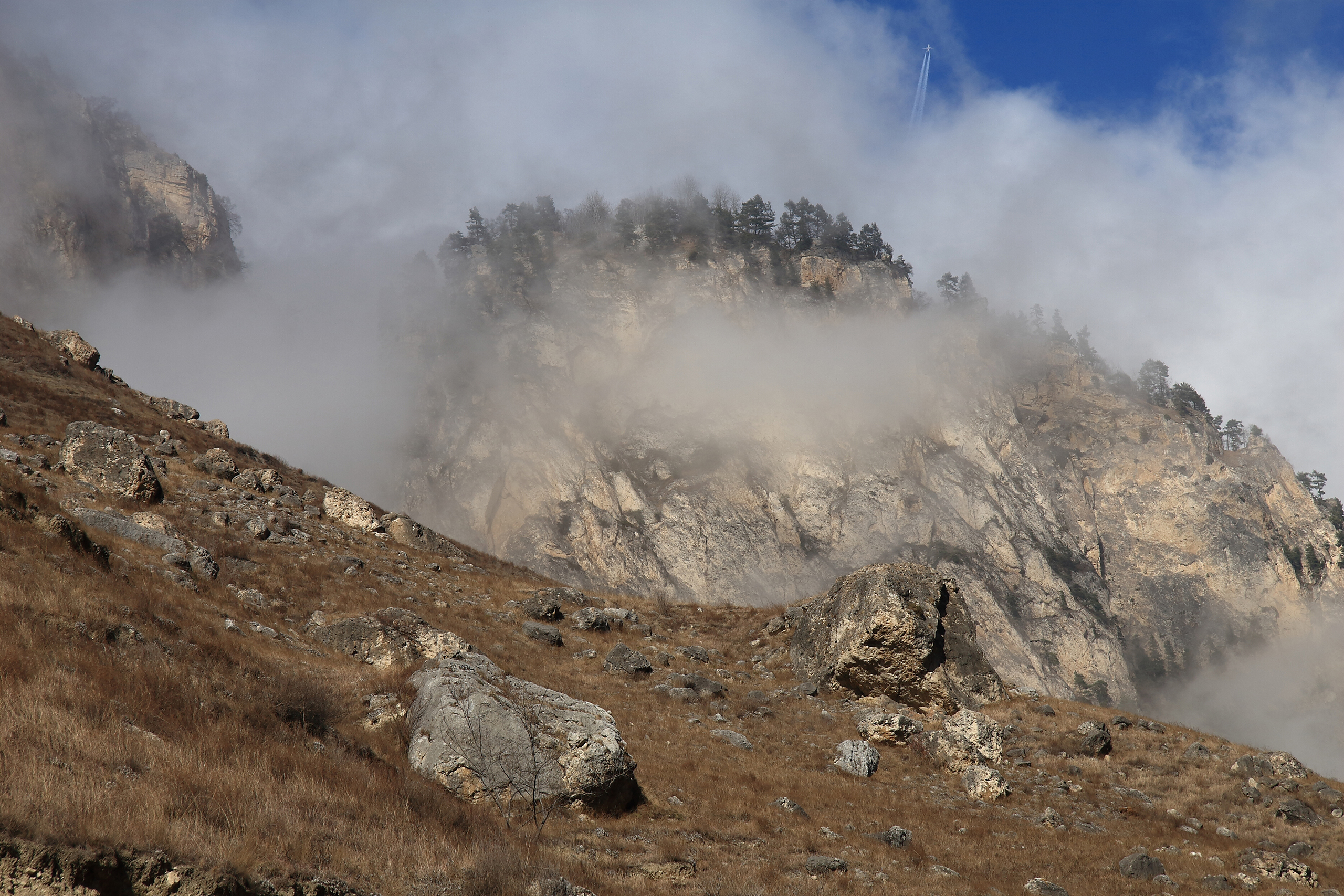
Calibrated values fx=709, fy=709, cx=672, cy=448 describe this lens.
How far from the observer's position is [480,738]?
32.8 ft

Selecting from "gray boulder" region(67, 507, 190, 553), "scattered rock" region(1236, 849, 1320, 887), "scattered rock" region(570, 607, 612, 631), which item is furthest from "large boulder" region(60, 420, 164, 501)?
"scattered rock" region(1236, 849, 1320, 887)

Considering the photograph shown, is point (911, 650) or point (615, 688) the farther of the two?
point (911, 650)

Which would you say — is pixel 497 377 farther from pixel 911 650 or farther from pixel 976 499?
pixel 911 650

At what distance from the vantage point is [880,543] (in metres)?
98.2

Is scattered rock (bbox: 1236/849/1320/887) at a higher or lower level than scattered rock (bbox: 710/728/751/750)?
higher

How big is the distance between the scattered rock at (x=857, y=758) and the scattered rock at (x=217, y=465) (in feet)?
80.1

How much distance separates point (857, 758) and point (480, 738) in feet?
34.5

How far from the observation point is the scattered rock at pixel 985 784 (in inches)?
640

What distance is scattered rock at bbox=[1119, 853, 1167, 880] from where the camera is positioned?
12086mm

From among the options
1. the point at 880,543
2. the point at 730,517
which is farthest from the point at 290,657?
the point at 880,543

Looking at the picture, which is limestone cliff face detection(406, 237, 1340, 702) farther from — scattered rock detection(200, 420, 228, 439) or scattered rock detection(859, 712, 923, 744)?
scattered rock detection(859, 712, 923, 744)

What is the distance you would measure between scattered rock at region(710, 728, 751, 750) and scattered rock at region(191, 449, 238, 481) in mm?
21735

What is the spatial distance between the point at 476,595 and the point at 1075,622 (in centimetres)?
10112

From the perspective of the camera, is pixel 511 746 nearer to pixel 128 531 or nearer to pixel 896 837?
pixel 896 837
